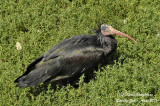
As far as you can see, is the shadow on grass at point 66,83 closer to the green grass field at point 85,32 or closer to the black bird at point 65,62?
the green grass field at point 85,32

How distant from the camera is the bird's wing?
675 centimetres

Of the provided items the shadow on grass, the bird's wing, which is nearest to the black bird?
the bird's wing

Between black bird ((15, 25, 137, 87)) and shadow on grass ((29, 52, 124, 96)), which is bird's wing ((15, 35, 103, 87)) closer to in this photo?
black bird ((15, 25, 137, 87))

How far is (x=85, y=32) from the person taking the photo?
796 cm

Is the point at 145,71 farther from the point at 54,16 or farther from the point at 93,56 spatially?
the point at 54,16

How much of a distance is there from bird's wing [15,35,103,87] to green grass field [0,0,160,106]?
29 centimetres

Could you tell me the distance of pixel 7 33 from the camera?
8336 mm

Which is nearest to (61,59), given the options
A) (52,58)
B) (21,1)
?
(52,58)

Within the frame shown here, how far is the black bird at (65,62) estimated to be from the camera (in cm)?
675

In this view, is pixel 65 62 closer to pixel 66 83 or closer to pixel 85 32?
pixel 66 83

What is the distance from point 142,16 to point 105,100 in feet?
9.88

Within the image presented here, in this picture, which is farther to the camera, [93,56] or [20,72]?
[20,72]

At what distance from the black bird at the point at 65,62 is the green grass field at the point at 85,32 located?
261mm

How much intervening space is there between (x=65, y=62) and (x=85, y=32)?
143 centimetres
